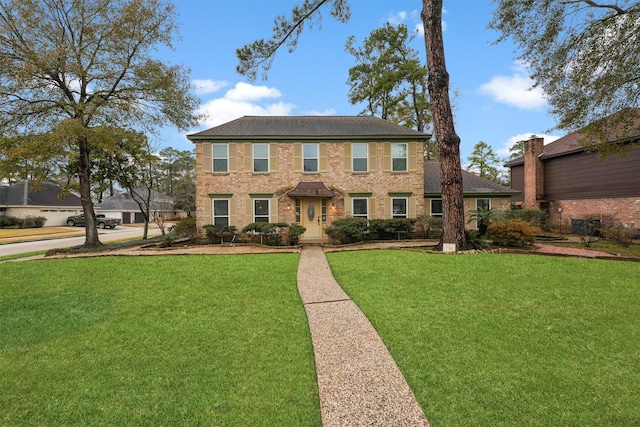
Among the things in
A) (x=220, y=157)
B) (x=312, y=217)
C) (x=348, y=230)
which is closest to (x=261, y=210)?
(x=312, y=217)

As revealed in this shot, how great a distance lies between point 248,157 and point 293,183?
2643 mm

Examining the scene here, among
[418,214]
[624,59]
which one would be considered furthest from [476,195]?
[624,59]

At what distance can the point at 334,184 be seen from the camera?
15.4m

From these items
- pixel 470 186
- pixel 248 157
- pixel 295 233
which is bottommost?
pixel 295 233

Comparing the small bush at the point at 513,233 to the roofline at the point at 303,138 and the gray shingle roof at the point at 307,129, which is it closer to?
the roofline at the point at 303,138

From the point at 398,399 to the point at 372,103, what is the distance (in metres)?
27.5

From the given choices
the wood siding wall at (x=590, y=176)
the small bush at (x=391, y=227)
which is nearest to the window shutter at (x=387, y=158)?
the small bush at (x=391, y=227)

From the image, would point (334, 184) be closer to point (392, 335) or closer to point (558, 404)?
point (392, 335)

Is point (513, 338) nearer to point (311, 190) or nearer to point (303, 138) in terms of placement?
point (311, 190)

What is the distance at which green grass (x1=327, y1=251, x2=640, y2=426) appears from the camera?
263cm

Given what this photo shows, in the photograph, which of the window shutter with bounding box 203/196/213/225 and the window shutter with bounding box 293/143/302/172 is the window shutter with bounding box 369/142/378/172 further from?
the window shutter with bounding box 203/196/213/225

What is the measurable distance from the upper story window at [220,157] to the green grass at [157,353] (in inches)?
355

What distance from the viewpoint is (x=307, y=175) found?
1541 cm

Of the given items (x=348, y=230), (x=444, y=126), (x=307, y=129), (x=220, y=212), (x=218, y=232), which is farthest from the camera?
(x=307, y=129)
